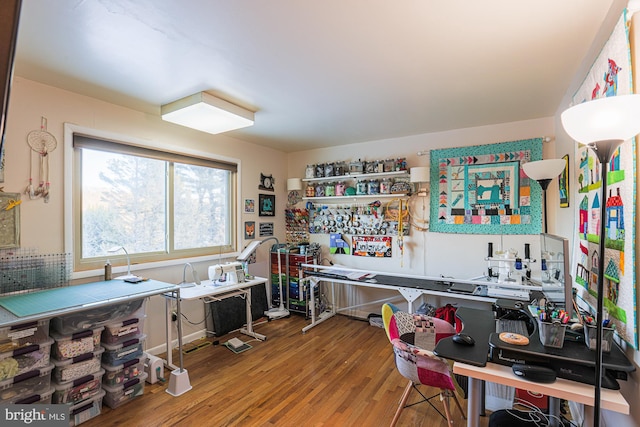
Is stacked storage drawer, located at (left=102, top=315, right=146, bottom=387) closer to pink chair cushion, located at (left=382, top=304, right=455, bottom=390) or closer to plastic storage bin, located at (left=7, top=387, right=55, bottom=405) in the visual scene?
plastic storage bin, located at (left=7, top=387, right=55, bottom=405)

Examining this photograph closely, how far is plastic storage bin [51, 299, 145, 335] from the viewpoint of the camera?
2114mm

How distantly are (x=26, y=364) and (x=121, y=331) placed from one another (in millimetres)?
539

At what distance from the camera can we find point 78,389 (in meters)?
2.12

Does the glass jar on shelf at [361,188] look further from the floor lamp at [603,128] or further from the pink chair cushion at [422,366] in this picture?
the floor lamp at [603,128]

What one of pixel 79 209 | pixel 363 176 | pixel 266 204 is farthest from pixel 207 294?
pixel 363 176

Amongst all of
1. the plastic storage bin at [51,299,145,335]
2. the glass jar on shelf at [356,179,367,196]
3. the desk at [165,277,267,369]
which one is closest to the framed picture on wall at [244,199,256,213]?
the desk at [165,277,267,369]

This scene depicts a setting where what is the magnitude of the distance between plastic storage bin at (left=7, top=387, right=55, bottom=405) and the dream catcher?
1.37 metres

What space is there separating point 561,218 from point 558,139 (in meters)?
0.76

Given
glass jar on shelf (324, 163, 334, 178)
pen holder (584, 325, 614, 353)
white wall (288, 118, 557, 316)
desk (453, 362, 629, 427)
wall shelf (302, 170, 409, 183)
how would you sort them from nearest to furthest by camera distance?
desk (453, 362, 629, 427) < pen holder (584, 325, 614, 353) < white wall (288, 118, 557, 316) < wall shelf (302, 170, 409, 183) < glass jar on shelf (324, 163, 334, 178)

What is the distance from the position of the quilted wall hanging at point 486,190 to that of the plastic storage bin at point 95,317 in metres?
3.21

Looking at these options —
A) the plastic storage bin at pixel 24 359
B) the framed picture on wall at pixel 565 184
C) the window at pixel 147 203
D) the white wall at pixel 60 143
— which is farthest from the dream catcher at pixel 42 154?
the framed picture on wall at pixel 565 184

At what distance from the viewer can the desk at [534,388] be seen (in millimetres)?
1183

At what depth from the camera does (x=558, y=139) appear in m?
2.92

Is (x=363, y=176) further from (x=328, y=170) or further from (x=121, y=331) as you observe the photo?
(x=121, y=331)
